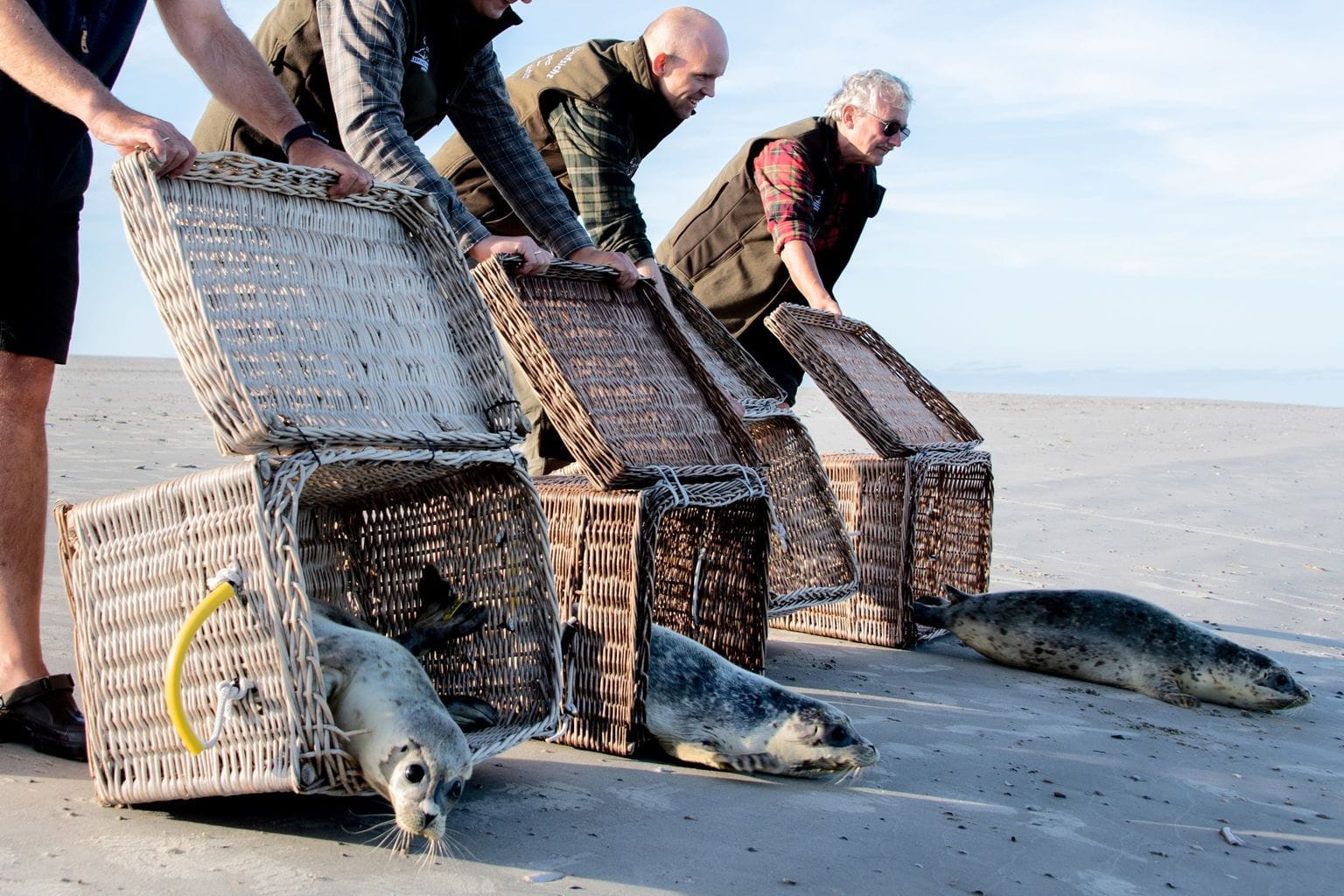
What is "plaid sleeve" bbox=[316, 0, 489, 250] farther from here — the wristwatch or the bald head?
the bald head

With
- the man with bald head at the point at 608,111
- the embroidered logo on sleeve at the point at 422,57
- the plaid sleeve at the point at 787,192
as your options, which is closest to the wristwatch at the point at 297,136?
the embroidered logo on sleeve at the point at 422,57

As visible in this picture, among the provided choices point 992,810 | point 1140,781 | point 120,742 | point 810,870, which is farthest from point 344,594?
point 1140,781

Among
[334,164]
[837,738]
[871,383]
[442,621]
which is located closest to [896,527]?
[871,383]

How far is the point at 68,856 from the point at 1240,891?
7.71 ft

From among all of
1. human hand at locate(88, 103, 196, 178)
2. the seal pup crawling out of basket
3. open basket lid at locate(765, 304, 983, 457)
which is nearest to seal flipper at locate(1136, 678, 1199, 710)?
open basket lid at locate(765, 304, 983, 457)

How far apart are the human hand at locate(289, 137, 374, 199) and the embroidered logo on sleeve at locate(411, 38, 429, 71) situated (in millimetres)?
768

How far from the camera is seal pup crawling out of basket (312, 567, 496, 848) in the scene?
7.87 ft

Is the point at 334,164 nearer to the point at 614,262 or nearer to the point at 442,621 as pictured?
the point at 442,621

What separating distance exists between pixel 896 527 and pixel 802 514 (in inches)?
16.9

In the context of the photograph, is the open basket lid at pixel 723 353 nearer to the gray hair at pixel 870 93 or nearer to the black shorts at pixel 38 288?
the gray hair at pixel 870 93

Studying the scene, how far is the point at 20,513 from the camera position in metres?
3.05

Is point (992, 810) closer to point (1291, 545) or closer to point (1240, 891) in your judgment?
point (1240, 891)

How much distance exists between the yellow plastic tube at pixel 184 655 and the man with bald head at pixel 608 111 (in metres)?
2.49

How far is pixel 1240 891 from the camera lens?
2688mm
